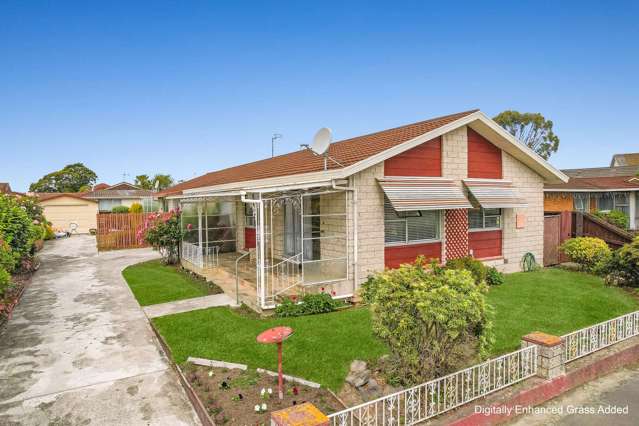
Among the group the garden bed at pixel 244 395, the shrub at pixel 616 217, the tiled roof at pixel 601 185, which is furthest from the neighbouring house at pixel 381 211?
the shrub at pixel 616 217

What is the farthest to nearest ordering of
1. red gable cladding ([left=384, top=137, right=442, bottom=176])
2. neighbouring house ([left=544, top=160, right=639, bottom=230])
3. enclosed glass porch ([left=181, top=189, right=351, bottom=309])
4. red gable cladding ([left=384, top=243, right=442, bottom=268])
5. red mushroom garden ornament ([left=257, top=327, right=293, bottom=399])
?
neighbouring house ([left=544, top=160, right=639, bottom=230]) → red gable cladding ([left=384, top=243, right=442, bottom=268]) → red gable cladding ([left=384, top=137, right=442, bottom=176]) → enclosed glass porch ([left=181, top=189, right=351, bottom=309]) → red mushroom garden ornament ([left=257, top=327, right=293, bottom=399])

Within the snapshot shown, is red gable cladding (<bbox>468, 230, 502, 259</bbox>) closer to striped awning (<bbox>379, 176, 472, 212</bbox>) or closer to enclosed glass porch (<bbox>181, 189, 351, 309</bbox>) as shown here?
striped awning (<bbox>379, 176, 472, 212</bbox>)

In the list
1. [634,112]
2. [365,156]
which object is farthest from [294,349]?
[634,112]

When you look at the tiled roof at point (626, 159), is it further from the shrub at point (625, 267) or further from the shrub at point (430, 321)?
the shrub at point (430, 321)

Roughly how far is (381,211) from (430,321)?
19.2 feet

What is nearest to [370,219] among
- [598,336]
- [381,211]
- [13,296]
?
[381,211]

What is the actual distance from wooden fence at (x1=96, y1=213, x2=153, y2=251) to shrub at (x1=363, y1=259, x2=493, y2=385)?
20784 millimetres

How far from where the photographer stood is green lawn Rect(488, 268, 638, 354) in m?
7.90

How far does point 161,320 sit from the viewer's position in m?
8.91

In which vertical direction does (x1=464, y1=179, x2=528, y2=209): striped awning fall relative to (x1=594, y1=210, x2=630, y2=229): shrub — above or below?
above

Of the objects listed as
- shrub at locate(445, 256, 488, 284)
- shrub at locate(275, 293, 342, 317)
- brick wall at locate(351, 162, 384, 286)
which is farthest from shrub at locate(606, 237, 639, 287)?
shrub at locate(275, 293, 342, 317)

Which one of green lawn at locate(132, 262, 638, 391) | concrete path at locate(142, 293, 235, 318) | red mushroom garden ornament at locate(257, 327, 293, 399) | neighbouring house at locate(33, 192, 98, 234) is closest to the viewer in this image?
red mushroom garden ornament at locate(257, 327, 293, 399)

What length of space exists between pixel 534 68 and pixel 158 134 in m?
27.0

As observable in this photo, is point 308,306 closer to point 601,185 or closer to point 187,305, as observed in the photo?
point 187,305
